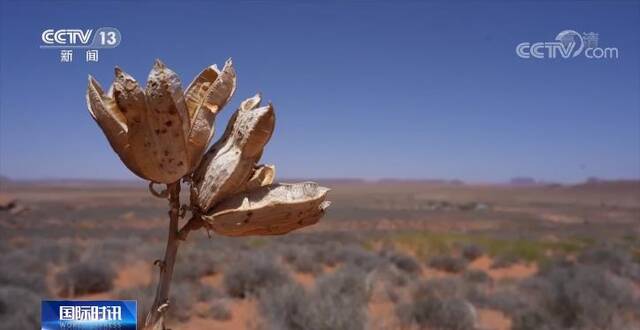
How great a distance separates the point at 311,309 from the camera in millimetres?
9633

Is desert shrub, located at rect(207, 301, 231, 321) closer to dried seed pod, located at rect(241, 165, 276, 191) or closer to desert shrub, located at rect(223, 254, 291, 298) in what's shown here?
desert shrub, located at rect(223, 254, 291, 298)

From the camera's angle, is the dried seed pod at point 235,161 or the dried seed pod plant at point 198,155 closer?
the dried seed pod plant at point 198,155

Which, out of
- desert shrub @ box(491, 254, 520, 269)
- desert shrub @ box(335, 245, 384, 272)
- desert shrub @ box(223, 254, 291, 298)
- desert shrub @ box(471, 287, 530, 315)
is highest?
desert shrub @ box(223, 254, 291, 298)

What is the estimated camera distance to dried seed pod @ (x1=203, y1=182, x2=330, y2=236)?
2.17 meters

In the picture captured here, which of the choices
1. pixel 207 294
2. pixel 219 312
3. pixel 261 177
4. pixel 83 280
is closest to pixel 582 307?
pixel 219 312

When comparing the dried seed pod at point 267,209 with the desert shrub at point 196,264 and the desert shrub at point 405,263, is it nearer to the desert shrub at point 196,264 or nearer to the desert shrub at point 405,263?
the desert shrub at point 196,264

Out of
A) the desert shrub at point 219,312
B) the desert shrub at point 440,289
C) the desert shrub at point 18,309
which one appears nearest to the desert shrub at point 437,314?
the desert shrub at point 440,289

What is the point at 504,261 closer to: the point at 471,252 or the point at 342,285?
the point at 471,252

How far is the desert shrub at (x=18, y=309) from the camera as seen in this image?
29.9ft

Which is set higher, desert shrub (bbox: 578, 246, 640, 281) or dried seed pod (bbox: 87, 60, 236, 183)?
dried seed pod (bbox: 87, 60, 236, 183)

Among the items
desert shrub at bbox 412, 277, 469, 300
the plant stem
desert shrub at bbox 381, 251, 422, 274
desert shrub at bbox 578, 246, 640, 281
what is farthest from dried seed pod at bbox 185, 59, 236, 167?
desert shrub at bbox 578, 246, 640, 281

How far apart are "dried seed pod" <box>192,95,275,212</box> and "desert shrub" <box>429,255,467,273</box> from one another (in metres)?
19.0

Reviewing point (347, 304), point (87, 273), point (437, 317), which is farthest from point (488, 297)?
point (87, 273)

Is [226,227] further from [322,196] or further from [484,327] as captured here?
[484,327]
